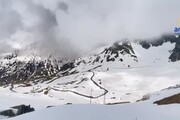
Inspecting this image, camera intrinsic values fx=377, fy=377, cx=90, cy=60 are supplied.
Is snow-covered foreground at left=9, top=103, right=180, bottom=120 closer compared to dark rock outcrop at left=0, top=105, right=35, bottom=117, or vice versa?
snow-covered foreground at left=9, top=103, right=180, bottom=120

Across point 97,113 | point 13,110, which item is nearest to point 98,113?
point 97,113

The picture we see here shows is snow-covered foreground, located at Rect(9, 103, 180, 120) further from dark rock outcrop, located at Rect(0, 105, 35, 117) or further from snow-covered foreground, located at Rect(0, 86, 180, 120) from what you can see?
dark rock outcrop, located at Rect(0, 105, 35, 117)

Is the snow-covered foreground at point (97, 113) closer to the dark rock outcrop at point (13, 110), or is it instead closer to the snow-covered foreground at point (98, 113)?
the snow-covered foreground at point (98, 113)

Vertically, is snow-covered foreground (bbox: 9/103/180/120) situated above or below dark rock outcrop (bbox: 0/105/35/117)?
below

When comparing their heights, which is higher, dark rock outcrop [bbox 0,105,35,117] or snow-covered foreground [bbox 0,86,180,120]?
dark rock outcrop [bbox 0,105,35,117]

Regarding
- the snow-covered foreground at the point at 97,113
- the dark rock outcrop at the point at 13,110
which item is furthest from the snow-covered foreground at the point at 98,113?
the dark rock outcrop at the point at 13,110

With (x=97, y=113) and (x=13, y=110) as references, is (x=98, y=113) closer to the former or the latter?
(x=97, y=113)

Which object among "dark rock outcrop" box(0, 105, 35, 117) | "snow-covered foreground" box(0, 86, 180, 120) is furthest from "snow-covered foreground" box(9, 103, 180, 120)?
"dark rock outcrop" box(0, 105, 35, 117)

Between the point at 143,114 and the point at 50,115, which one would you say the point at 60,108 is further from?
the point at 143,114

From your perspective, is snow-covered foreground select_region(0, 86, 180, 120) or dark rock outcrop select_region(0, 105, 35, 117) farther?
dark rock outcrop select_region(0, 105, 35, 117)
